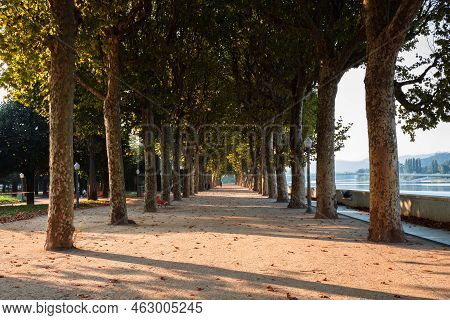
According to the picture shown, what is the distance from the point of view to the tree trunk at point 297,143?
74.8 feet

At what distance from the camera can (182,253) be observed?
1002 cm

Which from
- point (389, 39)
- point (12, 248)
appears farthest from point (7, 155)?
point (389, 39)

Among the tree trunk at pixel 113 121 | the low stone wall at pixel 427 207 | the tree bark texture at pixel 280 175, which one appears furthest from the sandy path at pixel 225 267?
the tree bark texture at pixel 280 175

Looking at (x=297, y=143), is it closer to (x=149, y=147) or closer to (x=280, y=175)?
(x=280, y=175)

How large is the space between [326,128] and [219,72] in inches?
738

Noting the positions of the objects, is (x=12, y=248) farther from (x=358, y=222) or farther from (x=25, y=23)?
(x=358, y=222)

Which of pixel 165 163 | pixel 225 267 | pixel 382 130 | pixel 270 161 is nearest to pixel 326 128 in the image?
pixel 382 130

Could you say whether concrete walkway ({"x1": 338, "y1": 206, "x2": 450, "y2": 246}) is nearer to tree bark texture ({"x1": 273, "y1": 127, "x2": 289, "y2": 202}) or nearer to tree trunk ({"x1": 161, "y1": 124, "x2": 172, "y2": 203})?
tree bark texture ({"x1": 273, "y1": 127, "x2": 289, "y2": 202})

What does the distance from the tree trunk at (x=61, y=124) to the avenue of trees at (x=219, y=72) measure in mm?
24

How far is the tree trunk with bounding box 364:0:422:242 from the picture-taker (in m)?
10.9

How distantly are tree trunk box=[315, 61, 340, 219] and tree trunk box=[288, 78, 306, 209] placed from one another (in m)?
5.13

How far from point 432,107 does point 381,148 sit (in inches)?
382

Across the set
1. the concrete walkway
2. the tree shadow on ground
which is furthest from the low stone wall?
the tree shadow on ground

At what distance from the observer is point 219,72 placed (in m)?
34.1
